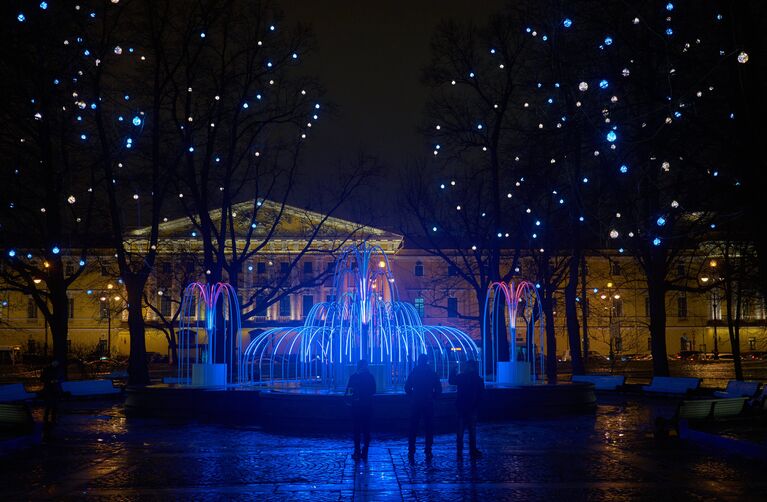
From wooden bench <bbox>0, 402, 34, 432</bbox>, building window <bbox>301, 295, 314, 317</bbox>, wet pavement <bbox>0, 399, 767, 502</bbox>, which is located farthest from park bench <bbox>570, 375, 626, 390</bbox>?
building window <bbox>301, 295, 314, 317</bbox>

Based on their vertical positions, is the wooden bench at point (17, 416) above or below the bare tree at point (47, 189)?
below

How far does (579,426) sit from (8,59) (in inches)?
547

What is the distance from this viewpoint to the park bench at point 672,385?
27781 mm

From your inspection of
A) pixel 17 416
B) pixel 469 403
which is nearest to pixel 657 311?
pixel 469 403

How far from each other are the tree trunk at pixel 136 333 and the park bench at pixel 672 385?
16.8m

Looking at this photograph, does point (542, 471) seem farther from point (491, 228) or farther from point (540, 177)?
point (491, 228)

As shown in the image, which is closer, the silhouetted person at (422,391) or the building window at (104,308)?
the silhouetted person at (422,391)

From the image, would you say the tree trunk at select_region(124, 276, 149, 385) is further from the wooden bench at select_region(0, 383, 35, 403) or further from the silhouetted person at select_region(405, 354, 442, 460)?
the silhouetted person at select_region(405, 354, 442, 460)

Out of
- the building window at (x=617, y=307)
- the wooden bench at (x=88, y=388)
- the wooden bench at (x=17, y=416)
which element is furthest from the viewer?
the building window at (x=617, y=307)

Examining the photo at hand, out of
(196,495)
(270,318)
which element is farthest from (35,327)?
(196,495)

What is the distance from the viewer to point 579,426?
2003 centimetres

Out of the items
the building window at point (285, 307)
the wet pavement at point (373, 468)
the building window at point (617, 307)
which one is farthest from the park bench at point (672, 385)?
the building window at point (285, 307)

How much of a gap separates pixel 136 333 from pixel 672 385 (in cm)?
1789

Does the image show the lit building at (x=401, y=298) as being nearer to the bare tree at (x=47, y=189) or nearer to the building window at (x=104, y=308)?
the building window at (x=104, y=308)
